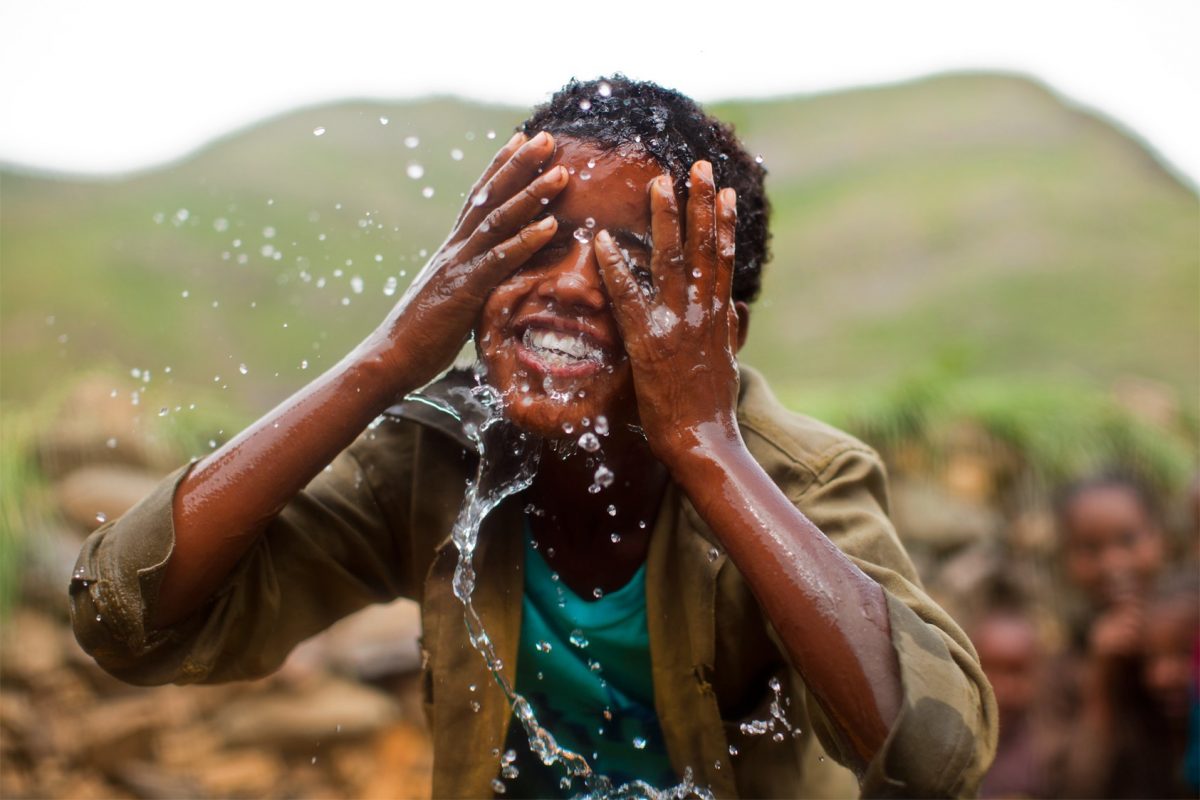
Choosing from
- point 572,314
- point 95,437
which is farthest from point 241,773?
point 572,314

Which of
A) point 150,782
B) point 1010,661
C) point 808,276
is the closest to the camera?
point 150,782

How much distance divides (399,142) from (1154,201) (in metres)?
5.74

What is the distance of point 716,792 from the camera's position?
224 cm

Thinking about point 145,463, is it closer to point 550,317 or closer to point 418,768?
point 418,768

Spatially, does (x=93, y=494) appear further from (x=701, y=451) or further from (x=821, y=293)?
(x=821, y=293)

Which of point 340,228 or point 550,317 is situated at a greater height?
point 550,317

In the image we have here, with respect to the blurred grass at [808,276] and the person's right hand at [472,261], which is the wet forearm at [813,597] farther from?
the blurred grass at [808,276]

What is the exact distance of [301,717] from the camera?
16.0 ft

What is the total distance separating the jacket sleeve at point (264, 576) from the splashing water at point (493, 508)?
8.3 inches

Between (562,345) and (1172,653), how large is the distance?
3900 millimetres

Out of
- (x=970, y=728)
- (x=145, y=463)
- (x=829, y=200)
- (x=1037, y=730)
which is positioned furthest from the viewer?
(x=829, y=200)

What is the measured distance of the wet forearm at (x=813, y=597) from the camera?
1798mm

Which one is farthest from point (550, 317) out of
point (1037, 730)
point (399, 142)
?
point (399, 142)

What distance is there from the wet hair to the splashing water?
1.79 ft
